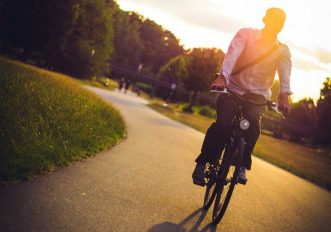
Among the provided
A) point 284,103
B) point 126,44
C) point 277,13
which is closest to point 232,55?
point 277,13

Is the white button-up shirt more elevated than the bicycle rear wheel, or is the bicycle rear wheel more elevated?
the white button-up shirt

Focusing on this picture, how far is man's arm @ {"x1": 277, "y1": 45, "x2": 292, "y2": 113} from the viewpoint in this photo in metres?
5.29

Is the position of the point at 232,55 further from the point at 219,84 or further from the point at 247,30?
the point at 219,84

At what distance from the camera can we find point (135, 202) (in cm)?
462

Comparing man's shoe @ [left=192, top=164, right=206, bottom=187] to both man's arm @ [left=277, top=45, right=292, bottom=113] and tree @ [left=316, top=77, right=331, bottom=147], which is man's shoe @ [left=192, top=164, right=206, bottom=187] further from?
tree @ [left=316, top=77, right=331, bottom=147]

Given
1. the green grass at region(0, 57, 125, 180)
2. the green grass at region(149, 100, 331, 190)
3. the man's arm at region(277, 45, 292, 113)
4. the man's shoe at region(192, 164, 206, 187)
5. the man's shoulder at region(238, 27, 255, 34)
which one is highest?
the man's shoulder at region(238, 27, 255, 34)

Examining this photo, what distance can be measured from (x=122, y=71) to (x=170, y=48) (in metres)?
32.9

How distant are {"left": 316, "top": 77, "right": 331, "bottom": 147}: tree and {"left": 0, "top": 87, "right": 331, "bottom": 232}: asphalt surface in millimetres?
31633

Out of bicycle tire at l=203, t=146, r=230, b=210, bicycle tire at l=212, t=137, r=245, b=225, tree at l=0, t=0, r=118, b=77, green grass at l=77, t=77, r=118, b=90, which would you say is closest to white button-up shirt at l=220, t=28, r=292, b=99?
bicycle tire at l=212, t=137, r=245, b=225

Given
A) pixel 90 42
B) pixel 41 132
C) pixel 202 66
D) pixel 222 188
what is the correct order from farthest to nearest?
pixel 90 42, pixel 202 66, pixel 41 132, pixel 222 188

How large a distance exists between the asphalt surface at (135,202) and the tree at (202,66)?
37702mm

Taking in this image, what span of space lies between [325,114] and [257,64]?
116ft

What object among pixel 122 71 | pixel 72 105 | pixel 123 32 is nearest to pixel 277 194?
pixel 72 105

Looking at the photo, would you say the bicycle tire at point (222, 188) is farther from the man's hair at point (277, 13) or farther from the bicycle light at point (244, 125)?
the man's hair at point (277, 13)
